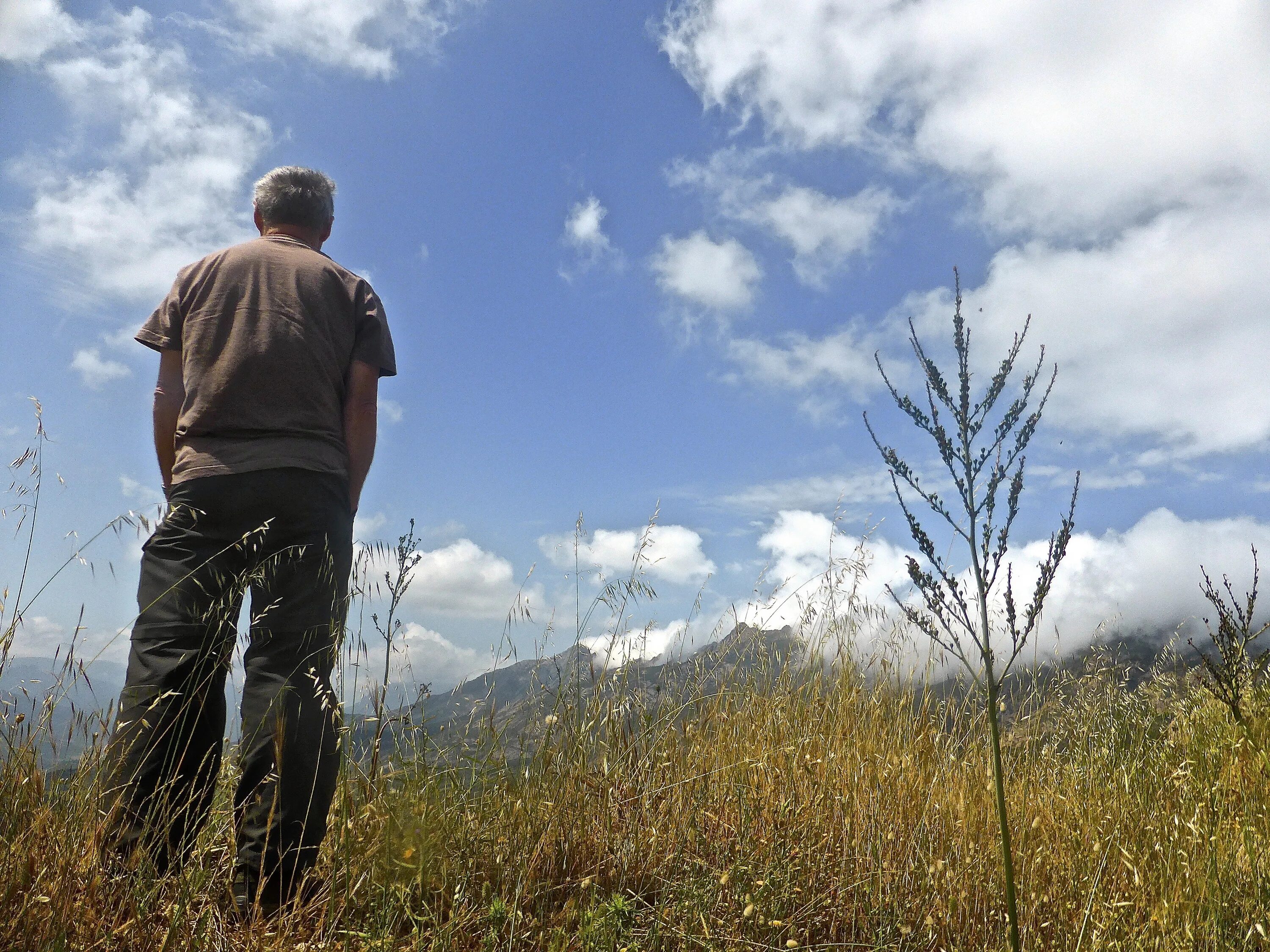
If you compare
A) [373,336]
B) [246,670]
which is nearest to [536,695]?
[246,670]

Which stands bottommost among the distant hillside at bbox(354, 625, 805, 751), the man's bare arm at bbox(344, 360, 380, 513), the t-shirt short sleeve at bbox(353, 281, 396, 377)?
the distant hillside at bbox(354, 625, 805, 751)

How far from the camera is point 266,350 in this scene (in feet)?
8.54

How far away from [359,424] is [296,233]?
0.93 meters

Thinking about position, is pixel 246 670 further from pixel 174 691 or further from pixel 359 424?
pixel 359 424

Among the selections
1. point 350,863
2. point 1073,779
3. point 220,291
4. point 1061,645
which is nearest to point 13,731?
point 350,863

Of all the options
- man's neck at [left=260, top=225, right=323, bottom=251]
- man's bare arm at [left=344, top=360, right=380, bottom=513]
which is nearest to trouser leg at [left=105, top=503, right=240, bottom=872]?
man's bare arm at [left=344, top=360, right=380, bottom=513]

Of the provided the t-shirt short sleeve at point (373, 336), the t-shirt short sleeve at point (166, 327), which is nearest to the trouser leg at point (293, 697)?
the t-shirt short sleeve at point (373, 336)

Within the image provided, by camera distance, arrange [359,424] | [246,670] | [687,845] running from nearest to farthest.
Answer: [246,670] < [687,845] < [359,424]

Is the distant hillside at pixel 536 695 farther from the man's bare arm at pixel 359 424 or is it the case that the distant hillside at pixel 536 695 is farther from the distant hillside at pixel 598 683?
the man's bare arm at pixel 359 424

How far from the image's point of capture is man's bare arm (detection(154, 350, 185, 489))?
277 cm

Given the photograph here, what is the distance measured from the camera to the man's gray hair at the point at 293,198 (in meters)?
3.04

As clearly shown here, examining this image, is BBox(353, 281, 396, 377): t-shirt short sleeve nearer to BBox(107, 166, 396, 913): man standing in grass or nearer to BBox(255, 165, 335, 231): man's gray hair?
BBox(107, 166, 396, 913): man standing in grass

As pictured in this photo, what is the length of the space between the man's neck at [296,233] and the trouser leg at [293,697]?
3.73ft

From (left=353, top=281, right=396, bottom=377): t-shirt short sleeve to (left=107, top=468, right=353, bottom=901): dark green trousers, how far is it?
504mm
